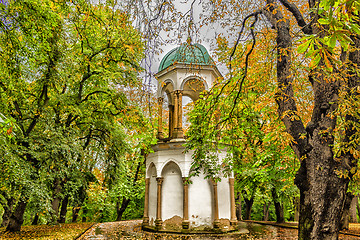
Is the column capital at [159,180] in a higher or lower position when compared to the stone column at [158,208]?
higher

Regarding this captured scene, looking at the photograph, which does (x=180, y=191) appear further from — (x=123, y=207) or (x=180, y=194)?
(x=123, y=207)

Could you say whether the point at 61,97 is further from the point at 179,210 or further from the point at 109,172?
the point at 179,210

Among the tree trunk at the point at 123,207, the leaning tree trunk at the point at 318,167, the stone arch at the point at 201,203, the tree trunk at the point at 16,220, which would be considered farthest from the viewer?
the tree trunk at the point at 123,207

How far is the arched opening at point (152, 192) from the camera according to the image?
1309 cm

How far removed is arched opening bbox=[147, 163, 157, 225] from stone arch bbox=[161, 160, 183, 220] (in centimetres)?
68

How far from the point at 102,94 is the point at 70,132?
3764 millimetres

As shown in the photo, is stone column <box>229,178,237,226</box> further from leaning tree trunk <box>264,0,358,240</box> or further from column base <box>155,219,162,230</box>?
leaning tree trunk <box>264,0,358,240</box>

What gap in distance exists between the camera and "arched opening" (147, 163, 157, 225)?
42.9 feet

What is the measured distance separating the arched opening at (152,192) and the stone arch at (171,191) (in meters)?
0.68

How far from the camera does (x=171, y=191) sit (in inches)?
504

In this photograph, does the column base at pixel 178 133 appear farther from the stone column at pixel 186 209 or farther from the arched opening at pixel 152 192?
the stone column at pixel 186 209

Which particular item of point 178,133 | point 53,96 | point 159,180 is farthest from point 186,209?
point 53,96

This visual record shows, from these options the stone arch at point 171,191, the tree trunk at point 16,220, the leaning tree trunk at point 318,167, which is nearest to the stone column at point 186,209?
the stone arch at point 171,191

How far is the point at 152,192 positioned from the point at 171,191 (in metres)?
1.27
